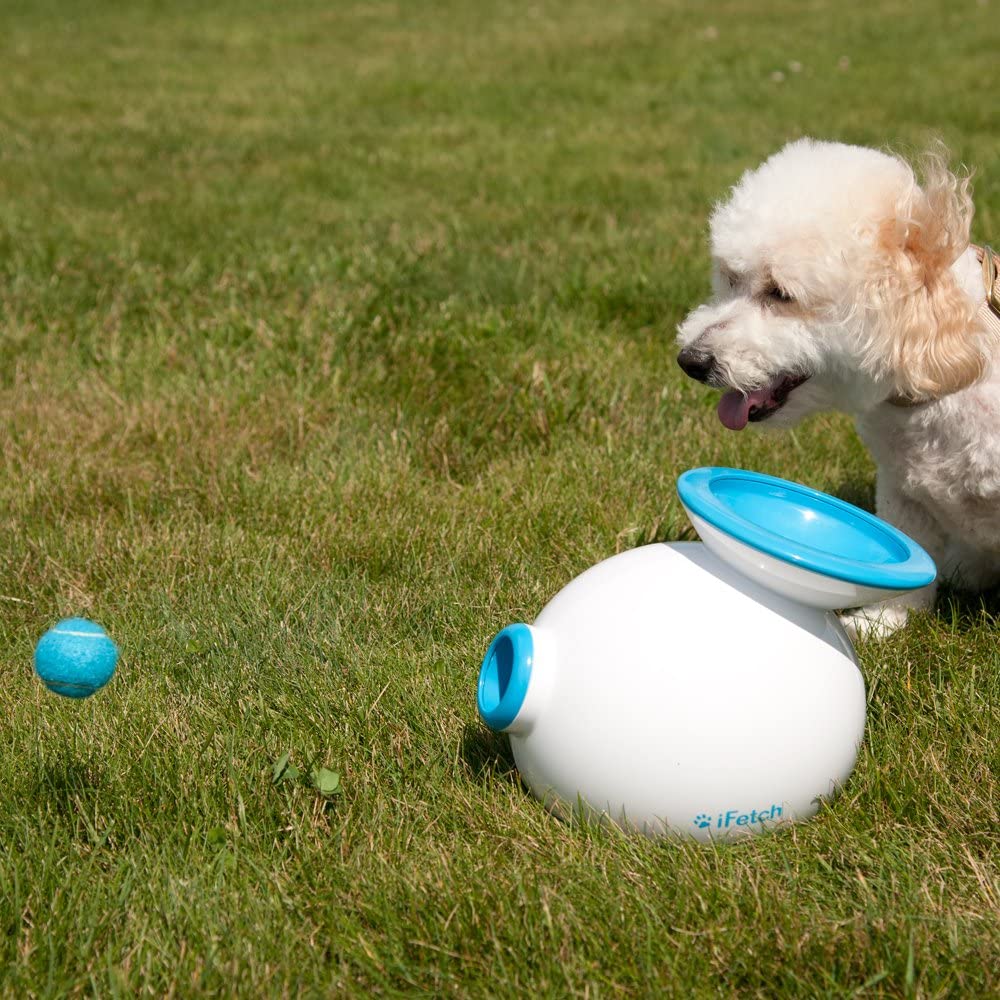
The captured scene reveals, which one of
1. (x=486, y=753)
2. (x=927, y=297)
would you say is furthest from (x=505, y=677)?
(x=927, y=297)

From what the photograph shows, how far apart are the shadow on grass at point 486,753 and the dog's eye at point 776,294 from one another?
1.26 metres

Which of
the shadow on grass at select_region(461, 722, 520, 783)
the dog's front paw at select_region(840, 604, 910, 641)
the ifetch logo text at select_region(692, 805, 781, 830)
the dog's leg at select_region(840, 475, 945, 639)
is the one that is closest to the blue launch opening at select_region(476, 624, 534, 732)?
the shadow on grass at select_region(461, 722, 520, 783)

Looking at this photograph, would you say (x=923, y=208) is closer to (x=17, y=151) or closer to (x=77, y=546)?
(x=77, y=546)

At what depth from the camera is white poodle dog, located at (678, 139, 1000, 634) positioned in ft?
8.74

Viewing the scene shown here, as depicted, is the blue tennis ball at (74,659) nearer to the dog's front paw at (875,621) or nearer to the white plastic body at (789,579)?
the white plastic body at (789,579)

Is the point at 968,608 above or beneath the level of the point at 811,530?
beneath

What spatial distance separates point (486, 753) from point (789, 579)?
746mm

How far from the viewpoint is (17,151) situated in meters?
8.17

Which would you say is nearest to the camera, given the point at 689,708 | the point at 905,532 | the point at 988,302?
the point at 689,708

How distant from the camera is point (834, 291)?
2.77 m

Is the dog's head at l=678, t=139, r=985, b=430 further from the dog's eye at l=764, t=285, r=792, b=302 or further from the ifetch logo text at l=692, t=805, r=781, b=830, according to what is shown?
the ifetch logo text at l=692, t=805, r=781, b=830

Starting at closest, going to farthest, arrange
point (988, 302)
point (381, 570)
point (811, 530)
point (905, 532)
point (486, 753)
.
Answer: point (811, 530), point (486, 753), point (988, 302), point (905, 532), point (381, 570)

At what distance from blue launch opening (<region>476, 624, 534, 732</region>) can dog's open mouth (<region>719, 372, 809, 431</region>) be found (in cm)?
102

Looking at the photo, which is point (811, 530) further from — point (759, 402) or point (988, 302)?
point (988, 302)
